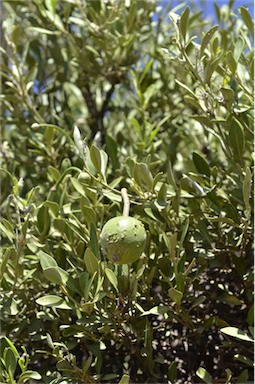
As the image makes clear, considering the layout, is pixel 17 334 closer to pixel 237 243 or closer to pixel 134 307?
pixel 134 307

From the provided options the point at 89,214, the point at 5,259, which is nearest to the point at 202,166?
the point at 89,214

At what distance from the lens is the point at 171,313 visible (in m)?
0.70

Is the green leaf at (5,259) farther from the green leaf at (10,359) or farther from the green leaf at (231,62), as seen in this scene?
the green leaf at (231,62)

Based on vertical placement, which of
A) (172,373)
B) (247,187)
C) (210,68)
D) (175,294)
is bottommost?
(172,373)

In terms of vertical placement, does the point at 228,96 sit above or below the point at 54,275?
above

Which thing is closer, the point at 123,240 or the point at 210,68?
the point at 123,240

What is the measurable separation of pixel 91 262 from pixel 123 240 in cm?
5

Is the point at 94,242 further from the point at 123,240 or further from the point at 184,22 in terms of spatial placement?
the point at 184,22

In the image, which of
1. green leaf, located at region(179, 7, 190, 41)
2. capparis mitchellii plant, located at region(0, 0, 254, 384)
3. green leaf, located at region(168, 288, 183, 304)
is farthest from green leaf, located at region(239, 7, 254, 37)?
green leaf, located at region(168, 288, 183, 304)

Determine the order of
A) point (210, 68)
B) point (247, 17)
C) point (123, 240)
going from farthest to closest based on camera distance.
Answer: point (247, 17), point (210, 68), point (123, 240)

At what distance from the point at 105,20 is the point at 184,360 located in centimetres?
54

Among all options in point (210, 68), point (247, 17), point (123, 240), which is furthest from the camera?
point (247, 17)

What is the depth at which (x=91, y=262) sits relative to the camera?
0.66 m

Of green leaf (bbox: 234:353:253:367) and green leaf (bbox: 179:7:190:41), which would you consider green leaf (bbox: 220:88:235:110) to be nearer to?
green leaf (bbox: 179:7:190:41)
